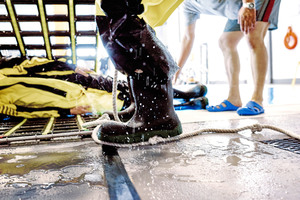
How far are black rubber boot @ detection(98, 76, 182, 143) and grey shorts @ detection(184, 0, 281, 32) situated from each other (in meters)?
1.27

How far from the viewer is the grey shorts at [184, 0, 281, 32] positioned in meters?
1.86

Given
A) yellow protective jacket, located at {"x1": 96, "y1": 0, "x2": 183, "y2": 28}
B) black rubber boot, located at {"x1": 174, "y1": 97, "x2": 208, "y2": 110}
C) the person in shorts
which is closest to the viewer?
yellow protective jacket, located at {"x1": 96, "y1": 0, "x2": 183, "y2": 28}

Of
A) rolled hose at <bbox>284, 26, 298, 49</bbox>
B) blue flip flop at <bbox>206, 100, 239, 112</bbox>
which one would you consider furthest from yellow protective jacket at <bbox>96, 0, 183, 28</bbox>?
rolled hose at <bbox>284, 26, 298, 49</bbox>

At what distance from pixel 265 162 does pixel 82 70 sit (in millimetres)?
1679

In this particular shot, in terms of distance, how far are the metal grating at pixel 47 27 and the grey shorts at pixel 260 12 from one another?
87 centimetres

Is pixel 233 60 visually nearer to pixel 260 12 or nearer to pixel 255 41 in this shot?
pixel 255 41

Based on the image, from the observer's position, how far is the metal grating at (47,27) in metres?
2.00

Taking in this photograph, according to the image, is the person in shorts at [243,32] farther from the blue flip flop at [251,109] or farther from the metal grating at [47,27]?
the metal grating at [47,27]

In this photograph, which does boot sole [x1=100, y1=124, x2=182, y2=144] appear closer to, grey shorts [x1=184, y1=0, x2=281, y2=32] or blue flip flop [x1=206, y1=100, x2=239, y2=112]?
blue flip flop [x1=206, y1=100, x2=239, y2=112]

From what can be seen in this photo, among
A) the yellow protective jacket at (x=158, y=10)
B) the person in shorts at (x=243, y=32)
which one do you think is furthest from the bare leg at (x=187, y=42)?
the yellow protective jacket at (x=158, y=10)

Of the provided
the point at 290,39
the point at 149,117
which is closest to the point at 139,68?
the point at 149,117

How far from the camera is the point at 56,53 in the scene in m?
2.50

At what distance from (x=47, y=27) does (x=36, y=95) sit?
0.64m

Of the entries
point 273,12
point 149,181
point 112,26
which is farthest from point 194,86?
point 149,181
